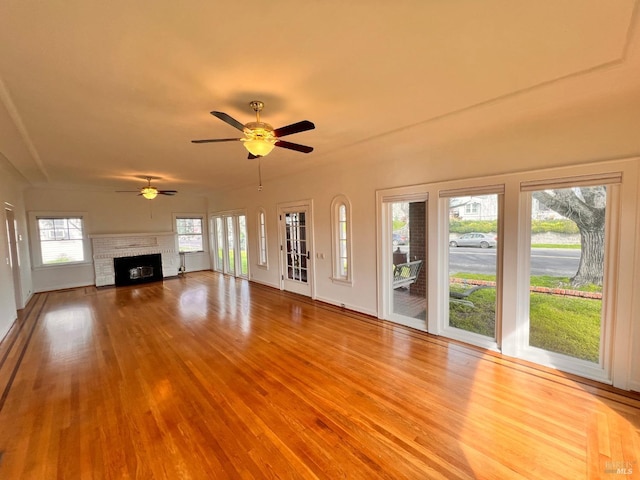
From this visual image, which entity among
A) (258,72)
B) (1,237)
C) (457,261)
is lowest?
(457,261)

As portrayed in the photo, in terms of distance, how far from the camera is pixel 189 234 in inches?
379

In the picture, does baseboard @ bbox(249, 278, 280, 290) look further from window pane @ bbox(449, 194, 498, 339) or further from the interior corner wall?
the interior corner wall

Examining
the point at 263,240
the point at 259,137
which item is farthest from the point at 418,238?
the point at 263,240

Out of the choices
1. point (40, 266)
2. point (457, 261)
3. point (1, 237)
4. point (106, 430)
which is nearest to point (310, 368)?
point (106, 430)

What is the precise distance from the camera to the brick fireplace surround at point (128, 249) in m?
7.69

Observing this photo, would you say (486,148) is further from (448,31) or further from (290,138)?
(290,138)

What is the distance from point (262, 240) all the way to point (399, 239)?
157 inches

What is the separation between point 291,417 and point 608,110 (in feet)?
12.9

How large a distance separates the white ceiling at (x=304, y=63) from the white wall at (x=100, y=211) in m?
4.97

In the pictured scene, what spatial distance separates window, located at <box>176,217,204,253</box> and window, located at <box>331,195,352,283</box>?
641cm

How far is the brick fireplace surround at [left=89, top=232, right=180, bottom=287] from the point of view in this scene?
7691 millimetres

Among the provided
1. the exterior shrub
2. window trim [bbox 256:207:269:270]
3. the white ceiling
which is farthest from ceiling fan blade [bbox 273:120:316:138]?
window trim [bbox 256:207:269:270]

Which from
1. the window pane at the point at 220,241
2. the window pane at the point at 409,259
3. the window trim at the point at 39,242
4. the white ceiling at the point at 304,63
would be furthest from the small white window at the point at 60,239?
the window pane at the point at 409,259

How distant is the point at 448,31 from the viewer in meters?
1.63
